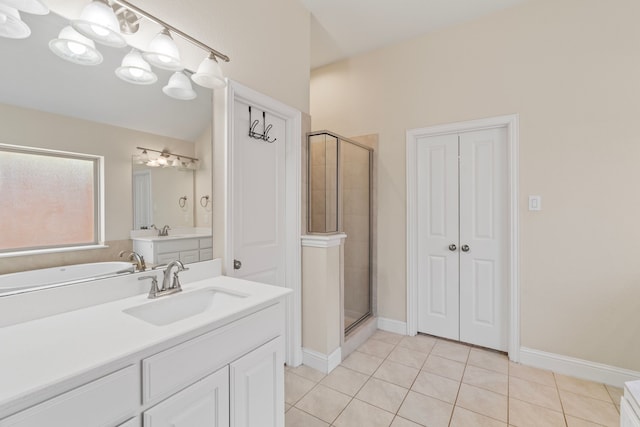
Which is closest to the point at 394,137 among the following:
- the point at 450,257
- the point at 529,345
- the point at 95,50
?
the point at 450,257

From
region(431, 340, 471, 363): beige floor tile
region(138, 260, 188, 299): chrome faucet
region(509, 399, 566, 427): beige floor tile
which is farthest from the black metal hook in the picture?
region(509, 399, 566, 427): beige floor tile

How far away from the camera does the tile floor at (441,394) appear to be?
1.76 meters

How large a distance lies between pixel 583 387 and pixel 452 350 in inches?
34.1

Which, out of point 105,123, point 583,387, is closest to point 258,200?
point 105,123

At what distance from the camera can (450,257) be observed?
279 centimetres

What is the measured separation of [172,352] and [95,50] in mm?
1287

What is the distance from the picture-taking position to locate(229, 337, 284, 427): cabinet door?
1198mm

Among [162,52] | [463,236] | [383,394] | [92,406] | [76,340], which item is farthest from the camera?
[463,236]

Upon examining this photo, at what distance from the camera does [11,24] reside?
3.47 ft

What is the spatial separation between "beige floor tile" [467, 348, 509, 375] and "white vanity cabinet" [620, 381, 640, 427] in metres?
1.57

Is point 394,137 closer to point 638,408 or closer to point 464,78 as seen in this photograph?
point 464,78

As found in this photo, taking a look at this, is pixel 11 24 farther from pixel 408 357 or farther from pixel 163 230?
pixel 408 357

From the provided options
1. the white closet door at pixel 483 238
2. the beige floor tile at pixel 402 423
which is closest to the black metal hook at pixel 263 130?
the white closet door at pixel 483 238

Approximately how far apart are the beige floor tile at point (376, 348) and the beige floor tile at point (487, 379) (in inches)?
24.5
